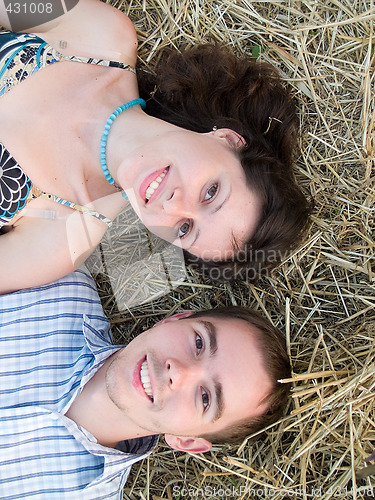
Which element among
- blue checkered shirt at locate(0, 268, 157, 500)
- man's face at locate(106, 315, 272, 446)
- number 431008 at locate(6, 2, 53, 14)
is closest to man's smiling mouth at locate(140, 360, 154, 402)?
man's face at locate(106, 315, 272, 446)

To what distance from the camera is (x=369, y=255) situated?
301cm

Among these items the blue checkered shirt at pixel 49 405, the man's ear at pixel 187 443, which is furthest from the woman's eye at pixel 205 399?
the blue checkered shirt at pixel 49 405

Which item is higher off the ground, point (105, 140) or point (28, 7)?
point (28, 7)

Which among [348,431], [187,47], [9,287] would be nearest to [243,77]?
[187,47]

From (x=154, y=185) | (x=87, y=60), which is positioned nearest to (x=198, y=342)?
(x=154, y=185)

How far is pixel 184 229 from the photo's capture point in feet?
8.21

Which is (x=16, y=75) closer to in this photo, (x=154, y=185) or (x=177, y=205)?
(x=154, y=185)

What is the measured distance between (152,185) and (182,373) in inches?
34.6

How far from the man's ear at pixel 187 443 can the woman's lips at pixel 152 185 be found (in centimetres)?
124

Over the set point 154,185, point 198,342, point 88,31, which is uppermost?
point 88,31

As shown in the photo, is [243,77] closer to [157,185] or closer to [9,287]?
[157,185]

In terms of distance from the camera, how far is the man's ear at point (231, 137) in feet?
8.48

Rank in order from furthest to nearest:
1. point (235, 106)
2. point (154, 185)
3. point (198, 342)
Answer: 1. point (235, 106)
2. point (198, 342)
3. point (154, 185)

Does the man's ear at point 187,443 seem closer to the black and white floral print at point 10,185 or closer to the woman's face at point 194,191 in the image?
the woman's face at point 194,191
